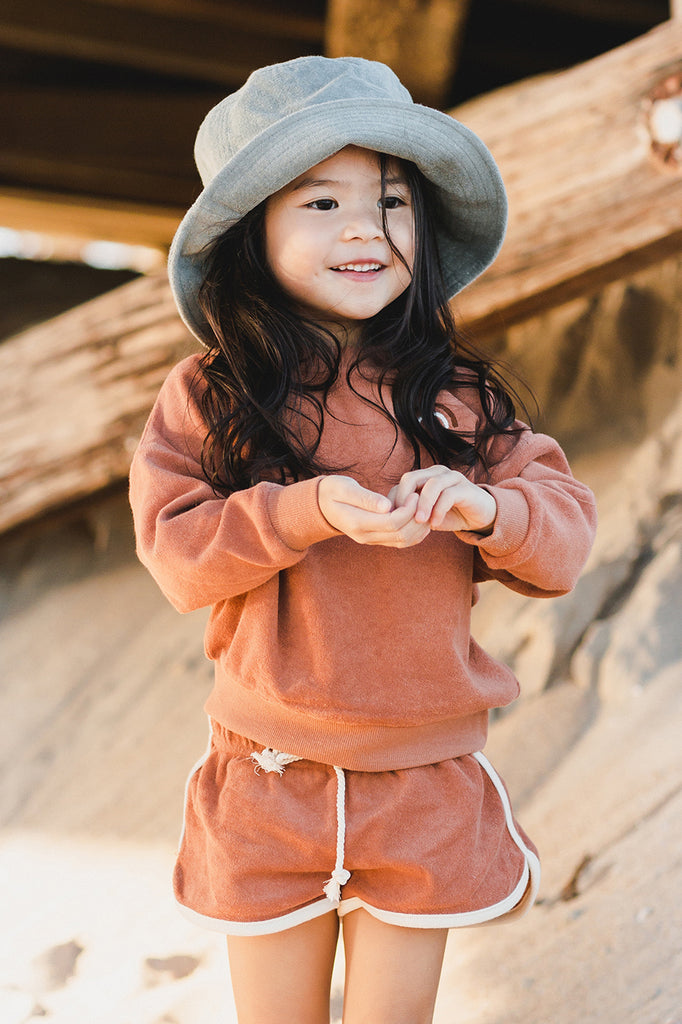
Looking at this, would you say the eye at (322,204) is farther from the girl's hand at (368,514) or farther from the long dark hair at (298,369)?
Answer: the girl's hand at (368,514)

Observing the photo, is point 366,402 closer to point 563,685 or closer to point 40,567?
point 563,685

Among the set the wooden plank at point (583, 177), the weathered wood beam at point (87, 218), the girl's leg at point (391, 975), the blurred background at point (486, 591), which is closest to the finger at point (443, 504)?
the girl's leg at point (391, 975)

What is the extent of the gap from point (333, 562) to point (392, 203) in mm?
492

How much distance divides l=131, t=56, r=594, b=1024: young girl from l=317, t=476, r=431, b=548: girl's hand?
0.07 metres

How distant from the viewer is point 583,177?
217 cm

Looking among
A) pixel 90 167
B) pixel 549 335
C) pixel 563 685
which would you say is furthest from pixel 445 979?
pixel 90 167

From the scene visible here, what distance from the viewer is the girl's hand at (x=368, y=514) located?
107 centimetres

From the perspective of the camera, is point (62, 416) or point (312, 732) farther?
point (62, 416)

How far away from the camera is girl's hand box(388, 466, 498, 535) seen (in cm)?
109

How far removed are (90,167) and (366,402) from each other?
3.36m

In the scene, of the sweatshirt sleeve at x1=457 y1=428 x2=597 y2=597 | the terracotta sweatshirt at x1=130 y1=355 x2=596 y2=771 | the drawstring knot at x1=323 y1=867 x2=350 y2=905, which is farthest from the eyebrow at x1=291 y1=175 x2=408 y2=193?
the drawstring knot at x1=323 y1=867 x2=350 y2=905

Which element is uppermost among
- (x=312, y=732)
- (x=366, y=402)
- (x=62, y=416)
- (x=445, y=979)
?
(x=366, y=402)

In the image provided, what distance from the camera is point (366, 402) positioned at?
1.33 meters

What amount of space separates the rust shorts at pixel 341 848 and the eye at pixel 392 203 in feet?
2.40
